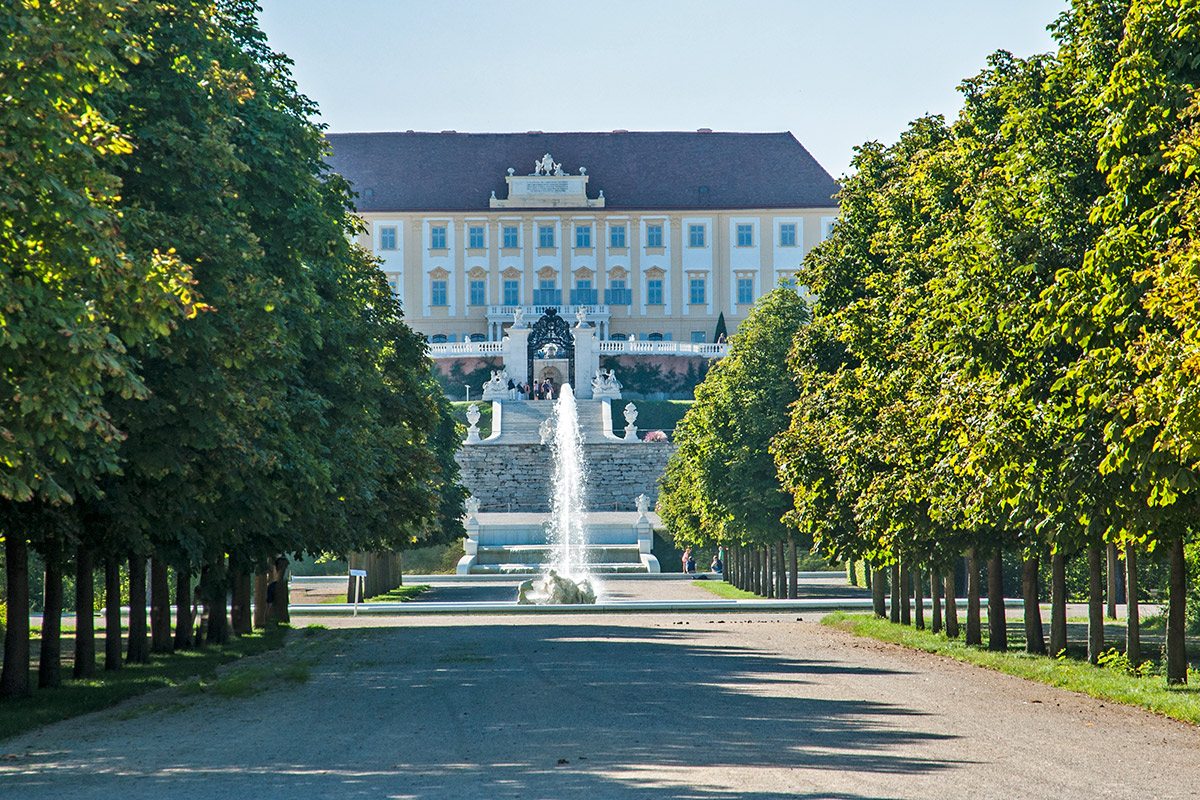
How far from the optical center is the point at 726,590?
54.7 m

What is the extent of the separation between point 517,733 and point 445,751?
4.26 ft

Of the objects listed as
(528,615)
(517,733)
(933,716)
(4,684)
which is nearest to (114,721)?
(4,684)

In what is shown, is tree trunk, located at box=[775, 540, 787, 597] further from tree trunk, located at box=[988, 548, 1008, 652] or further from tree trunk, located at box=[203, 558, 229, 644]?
tree trunk, located at box=[988, 548, 1008, 652]

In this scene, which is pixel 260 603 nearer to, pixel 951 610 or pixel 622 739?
pixel 951 610

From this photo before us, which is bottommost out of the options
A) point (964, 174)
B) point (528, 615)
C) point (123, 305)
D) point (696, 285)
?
point (528, 615)

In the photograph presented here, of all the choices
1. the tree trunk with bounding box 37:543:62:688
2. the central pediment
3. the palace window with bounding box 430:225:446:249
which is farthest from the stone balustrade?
the tree trunk with bounding box 37:543:62:688

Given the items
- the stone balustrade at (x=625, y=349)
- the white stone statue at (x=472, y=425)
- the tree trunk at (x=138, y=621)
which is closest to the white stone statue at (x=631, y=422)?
the white stone statue at (x=472, y=425)

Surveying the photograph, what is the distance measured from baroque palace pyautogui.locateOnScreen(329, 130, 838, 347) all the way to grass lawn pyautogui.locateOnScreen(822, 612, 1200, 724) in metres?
91.4

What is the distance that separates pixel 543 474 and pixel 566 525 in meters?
16.5

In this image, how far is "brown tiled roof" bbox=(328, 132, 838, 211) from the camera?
122500 millimetres

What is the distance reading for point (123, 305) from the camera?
1402 centimetres

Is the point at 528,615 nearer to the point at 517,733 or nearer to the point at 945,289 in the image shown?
the point at 945,289

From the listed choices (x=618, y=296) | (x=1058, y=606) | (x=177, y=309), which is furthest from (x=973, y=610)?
(x=618, y=296)

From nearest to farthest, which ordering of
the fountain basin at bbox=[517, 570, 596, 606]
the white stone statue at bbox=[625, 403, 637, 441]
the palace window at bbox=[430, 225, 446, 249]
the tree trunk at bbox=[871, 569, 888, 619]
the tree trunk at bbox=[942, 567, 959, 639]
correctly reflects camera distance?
the tree trunk at bbox=[942, 567, 959, 639]
the tree trunk at bbox=[871, 569, 888, 619]
the fountain basin at bbox=[517, 570, 596, 606]
the white stone statue at bbox=[625, 403, 637, 441]
the palace window at bbox=[430, 225, 446, 249]
